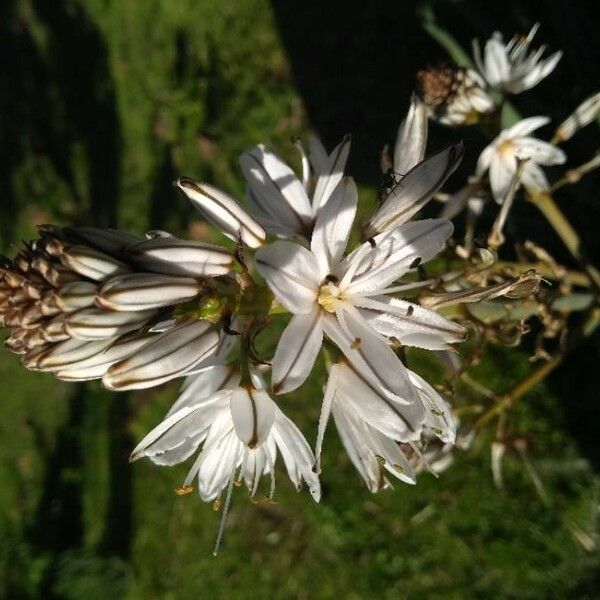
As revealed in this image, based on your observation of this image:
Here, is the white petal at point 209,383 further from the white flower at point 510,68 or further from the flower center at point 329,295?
the white flower at point 510,68

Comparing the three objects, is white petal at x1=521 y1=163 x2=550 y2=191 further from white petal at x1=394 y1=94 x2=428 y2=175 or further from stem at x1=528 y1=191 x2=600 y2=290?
white petal at x1=394 y1=94 x2=428 y2=175

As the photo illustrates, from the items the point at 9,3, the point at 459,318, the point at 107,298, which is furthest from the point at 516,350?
the point at 9,3

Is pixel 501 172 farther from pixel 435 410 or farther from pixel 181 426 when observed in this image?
pixel 181 426

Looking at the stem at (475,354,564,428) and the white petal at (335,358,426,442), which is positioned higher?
the white petal at (335,358,426,442)

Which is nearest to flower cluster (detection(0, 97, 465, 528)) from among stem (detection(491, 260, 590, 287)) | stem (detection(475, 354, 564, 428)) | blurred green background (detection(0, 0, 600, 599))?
stem (detection(491, 260, 590, 287))

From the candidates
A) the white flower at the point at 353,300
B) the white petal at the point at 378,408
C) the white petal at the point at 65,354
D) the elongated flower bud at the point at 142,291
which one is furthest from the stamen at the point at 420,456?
the white petal at the point at 65,354

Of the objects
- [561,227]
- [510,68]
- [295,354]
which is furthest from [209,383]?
[510,68]
